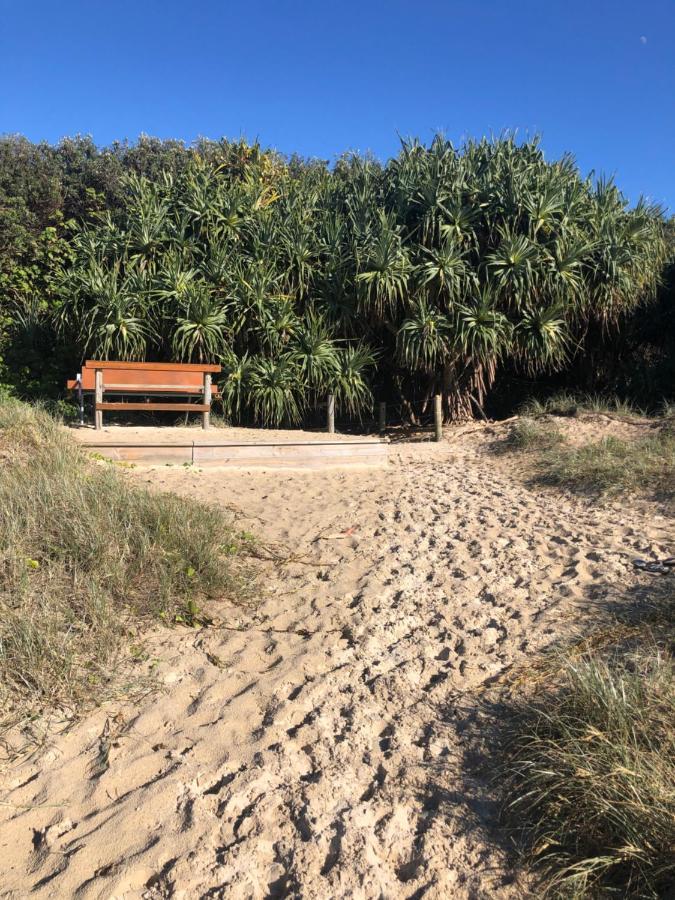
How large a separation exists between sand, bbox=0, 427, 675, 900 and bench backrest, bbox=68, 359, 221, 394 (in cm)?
442

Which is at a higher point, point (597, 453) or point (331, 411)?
point (331, 411)

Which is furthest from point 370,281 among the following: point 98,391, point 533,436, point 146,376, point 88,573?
point 88,573

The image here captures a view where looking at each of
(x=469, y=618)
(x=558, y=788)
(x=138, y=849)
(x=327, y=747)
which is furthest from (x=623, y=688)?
(x=138, y=849)

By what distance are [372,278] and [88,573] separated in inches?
265

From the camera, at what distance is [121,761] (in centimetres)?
277

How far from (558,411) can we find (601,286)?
6.21ft

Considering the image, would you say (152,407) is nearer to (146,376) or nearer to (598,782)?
(146,376)

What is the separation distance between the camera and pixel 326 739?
113 inches

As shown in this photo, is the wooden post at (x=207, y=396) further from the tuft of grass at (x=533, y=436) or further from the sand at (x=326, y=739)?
the sand at (x=326, y=739)

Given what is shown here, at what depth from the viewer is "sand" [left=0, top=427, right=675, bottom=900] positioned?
224 centimetres

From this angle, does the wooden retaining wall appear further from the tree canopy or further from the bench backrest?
the tree canopy

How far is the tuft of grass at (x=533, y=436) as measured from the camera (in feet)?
27.4

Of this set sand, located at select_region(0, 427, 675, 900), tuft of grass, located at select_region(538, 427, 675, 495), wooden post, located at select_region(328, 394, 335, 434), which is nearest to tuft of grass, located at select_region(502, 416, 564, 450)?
tuft of grass, located at select_region(538, 427, 675, 495)

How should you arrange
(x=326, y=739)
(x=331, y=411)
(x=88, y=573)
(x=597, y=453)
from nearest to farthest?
(x=326, y=739), (x=88, y=573), (x=597, y=453), (x=331, y=411)
